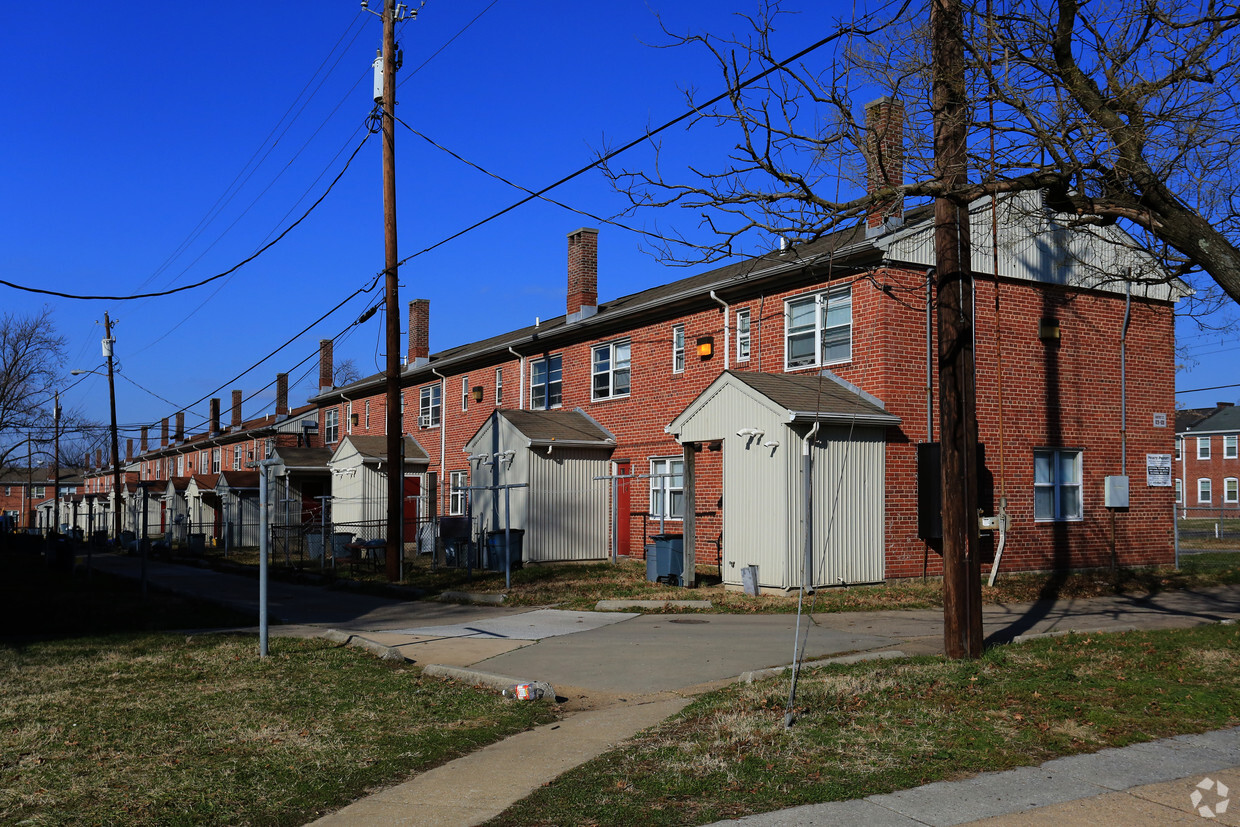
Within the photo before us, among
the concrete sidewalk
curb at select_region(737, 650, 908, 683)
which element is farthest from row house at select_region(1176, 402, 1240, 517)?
the concrete sidewalk

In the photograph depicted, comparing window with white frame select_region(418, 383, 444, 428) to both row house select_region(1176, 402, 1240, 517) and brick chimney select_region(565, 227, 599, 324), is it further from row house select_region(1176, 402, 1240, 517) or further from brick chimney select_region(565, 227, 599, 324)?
row house select_region(1176, 402, 1240, 517)

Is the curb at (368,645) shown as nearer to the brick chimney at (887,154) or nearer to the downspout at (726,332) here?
the brick chimney at (887,154)

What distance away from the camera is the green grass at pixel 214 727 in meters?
6.19

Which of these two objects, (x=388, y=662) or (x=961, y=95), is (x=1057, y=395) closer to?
(x=961, y=95)

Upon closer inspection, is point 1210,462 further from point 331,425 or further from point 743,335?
point 743,335

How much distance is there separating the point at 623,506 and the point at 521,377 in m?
6.99

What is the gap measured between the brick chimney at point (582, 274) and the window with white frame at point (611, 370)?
1.48m

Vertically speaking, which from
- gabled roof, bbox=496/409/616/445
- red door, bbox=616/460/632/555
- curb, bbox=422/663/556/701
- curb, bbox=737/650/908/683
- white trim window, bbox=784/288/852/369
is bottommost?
curb, bbox=422/663/556/701

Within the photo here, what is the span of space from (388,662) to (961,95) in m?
8.72

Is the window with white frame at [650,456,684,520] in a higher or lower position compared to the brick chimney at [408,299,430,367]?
lower

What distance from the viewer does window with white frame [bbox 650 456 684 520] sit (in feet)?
75.8

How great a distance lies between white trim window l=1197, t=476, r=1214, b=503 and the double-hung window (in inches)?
2164

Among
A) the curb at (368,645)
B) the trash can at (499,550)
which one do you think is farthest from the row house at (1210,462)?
the curb at (368,645)

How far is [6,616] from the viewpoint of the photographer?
54.5ft
